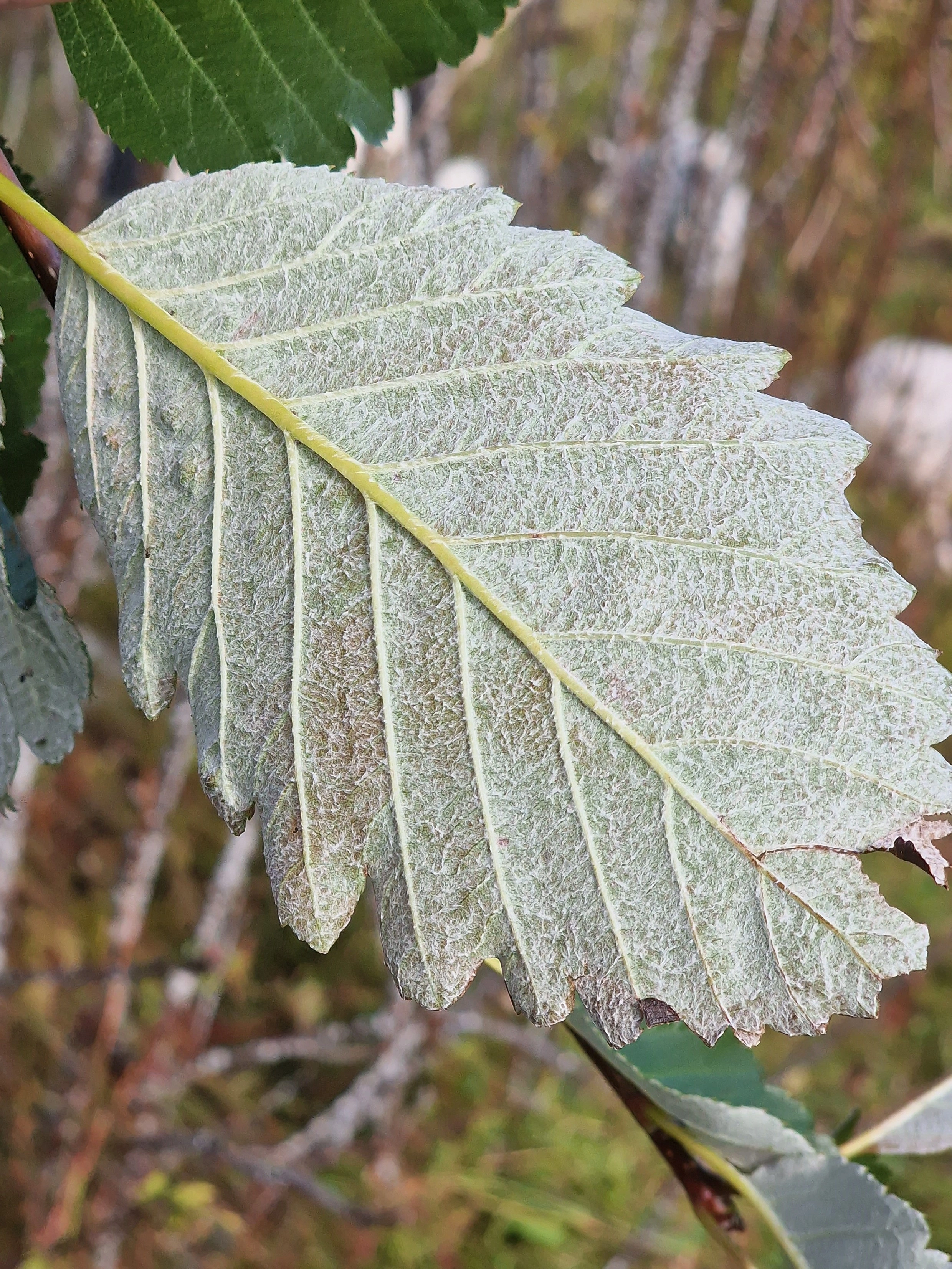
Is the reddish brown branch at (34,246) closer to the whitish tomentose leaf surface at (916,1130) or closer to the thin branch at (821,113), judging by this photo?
the whitish tomentose leaf surface at (916,1130)

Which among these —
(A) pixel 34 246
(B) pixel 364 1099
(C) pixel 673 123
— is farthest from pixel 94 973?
(C) pixel 673 123

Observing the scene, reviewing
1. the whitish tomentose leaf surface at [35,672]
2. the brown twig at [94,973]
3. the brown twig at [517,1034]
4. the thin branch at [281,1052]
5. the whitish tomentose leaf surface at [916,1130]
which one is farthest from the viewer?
the brown twig at [517,1034]

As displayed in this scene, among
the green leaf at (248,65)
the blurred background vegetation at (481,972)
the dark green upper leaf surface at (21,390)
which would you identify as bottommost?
the blurred background vegetation at (481,972)

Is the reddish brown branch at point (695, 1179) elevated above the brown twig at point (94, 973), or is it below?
above

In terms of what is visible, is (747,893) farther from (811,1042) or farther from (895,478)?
(895,478)

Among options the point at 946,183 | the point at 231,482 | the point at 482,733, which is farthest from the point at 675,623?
the point at 946,183

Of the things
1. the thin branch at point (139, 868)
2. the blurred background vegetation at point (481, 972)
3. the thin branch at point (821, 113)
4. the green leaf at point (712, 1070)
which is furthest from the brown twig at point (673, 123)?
the green leaf at point (712, 1070)

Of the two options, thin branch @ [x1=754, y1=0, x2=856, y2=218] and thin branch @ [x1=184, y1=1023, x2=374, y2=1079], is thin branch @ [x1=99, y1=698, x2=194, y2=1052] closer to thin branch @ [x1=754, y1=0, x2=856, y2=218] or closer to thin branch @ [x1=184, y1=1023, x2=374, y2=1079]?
thin branch @ [x1=184, y1=1023, x2=374, y2=1079]
